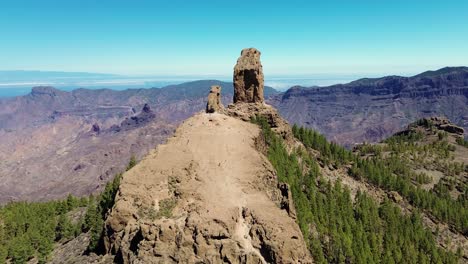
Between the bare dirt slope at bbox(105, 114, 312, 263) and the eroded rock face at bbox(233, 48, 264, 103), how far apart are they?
3920 centimetres

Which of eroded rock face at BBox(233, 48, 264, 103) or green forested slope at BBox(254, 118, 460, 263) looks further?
eroded rock face at BBox(233, 48, 264, 103)

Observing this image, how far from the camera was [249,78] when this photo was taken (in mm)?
117438

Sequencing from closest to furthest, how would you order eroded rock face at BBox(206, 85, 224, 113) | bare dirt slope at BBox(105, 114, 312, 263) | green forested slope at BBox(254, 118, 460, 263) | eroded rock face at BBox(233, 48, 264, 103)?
bare dirt slope at BBox(105, 114, 312, 263) < green forested slope at BBox(254, 118, 460, 263) < eroded rock face at BBox(206, 85, 224, 113) < eroded rock face at BBox(233, 48, 264, 103)

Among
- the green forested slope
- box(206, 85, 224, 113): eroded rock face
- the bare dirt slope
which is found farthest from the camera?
box(206, 85, 224, 113): eroded rock face

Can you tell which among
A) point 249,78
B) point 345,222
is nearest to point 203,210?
point 345,222

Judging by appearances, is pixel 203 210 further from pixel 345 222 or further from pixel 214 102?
pixel 214 102

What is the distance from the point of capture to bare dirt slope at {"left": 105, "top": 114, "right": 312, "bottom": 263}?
50.3m

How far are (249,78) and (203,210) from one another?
6962cm

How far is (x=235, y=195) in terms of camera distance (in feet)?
197

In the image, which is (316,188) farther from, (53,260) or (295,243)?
(53,260)

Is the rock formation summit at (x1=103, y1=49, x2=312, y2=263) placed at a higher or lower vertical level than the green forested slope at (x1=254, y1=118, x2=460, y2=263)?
higher

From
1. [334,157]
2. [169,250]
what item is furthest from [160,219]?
[334,157]

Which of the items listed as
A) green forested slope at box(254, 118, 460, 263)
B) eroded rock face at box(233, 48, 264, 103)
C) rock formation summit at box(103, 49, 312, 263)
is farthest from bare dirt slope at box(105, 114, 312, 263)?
eroded rock face at box(233, 48, 264, 103)

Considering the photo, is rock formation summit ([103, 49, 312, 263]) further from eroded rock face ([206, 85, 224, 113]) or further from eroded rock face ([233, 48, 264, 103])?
eroded rock face ([233, 48, 264, 103])
